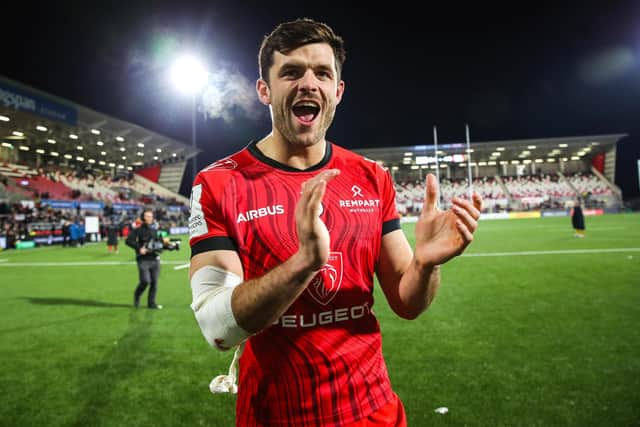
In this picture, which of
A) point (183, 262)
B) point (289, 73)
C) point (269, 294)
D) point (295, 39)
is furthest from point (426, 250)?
point (183, 262)

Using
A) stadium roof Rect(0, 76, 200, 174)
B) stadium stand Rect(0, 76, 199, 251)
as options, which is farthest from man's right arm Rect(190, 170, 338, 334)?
stadium roof Rect(0, 76, 200, 174)

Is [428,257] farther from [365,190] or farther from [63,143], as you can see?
[63,143]

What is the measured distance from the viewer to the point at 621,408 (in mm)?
4012

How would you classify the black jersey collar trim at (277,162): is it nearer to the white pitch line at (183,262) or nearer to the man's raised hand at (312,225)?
the man's raised hand at (312,225)

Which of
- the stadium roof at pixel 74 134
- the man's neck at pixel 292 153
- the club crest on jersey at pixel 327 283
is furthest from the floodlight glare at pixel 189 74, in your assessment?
the club crest on jersey at pixel 327 283

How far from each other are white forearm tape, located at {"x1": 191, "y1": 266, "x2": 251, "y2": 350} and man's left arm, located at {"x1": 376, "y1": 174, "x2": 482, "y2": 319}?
798mm

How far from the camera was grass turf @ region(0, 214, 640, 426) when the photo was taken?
424 cm

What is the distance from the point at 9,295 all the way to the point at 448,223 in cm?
1307

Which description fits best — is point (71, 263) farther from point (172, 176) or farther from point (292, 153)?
point (172, 176)

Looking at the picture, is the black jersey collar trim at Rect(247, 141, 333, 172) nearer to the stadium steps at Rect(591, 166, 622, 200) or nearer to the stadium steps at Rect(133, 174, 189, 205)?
the stadium steps at Rect(133, 174, 189, 205)

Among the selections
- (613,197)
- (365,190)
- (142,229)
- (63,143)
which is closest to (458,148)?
(613,197)

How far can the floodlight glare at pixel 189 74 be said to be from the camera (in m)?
31.6

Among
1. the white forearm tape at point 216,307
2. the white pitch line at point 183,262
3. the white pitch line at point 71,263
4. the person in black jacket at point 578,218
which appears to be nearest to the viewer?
the white forearm tape at point 216,307

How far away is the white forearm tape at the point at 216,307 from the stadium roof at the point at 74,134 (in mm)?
37685
